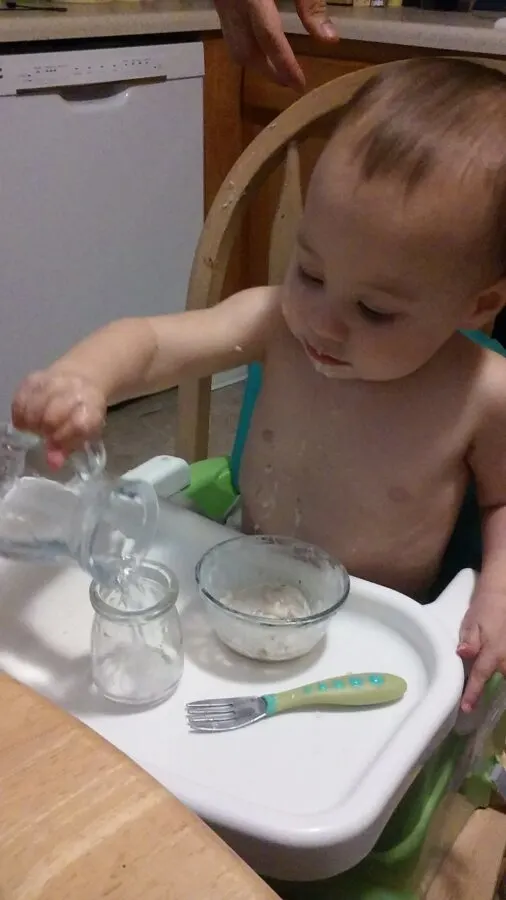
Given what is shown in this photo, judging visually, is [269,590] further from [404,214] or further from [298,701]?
[404,214]

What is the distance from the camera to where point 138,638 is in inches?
22.3

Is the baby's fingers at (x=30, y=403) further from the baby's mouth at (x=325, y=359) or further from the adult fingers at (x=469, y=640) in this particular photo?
the adult fingers at (x=469, y=640)

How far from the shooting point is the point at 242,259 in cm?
221

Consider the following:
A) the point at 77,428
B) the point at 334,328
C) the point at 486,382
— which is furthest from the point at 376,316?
the point at 77,428

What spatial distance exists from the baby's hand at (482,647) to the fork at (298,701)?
65mm

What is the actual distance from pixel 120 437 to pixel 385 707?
5.26 ft

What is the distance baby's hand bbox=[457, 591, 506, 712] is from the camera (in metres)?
0.60

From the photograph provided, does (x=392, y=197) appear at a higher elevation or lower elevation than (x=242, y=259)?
higher

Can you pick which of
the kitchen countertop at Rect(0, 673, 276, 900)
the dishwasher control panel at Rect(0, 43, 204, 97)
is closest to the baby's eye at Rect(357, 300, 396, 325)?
the kitchen countertop at Rect(0, 673, 276, 900)

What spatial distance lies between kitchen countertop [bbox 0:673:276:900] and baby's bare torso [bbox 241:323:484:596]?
17.4 inches

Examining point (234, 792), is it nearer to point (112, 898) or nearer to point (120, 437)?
point (112, 898)

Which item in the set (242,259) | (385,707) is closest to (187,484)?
(385,707)

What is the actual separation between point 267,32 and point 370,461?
1.13 feet

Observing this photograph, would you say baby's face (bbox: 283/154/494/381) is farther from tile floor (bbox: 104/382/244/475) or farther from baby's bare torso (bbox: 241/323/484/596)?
tile floor (bbox: 104/382/244/475)
